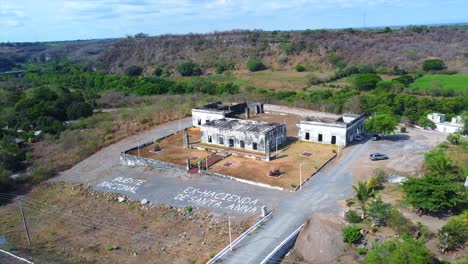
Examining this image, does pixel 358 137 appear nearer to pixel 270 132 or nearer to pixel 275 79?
pixel 270 132

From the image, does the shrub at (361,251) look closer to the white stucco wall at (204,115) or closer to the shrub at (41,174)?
the white stucco wall at (204,115)

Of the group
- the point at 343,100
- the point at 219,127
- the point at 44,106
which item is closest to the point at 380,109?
the point at 343,100

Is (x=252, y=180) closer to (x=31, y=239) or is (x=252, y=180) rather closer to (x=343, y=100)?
(x=31, y=239)

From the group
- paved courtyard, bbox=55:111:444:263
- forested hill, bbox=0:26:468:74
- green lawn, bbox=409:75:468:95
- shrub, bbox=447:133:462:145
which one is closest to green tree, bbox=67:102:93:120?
paved courtyard, bbox=55:111:444:263

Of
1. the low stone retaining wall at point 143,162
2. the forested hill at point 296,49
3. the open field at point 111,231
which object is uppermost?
the forested hill at point 296,49

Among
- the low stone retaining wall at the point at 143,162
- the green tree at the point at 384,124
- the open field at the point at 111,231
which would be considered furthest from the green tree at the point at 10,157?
the green tree at the point at 384,124

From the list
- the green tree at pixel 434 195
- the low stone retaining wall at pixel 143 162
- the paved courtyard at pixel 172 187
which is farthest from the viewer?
the low stone retaining wall at pixel 143 162

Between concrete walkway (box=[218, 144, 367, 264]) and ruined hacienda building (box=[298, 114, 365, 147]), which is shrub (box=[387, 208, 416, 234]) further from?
ruined hacienda building (box=[298, 114, 365, 147])
